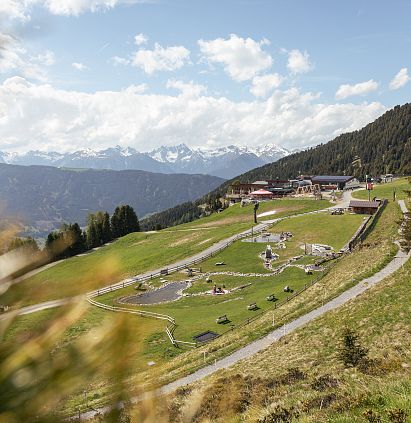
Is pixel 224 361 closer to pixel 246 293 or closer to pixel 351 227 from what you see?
pixel 246 293

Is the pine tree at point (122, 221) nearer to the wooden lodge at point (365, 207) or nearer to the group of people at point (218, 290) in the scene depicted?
the wooden lodge at point (365, 207)

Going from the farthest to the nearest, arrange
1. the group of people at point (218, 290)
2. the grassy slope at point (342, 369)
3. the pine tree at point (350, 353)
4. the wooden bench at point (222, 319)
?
the group of people at point (218, 290), the wooden bench at point (222, 319), the pine tree at point (350, 353), the grassy slope at point (342, 369)

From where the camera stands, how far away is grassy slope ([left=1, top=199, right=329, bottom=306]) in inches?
67.6

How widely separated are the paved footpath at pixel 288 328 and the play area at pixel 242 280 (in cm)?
750

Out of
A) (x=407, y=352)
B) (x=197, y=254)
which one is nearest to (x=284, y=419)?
(x=407, y=352)

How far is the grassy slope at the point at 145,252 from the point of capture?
5.64ft

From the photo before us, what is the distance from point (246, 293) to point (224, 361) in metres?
24.9

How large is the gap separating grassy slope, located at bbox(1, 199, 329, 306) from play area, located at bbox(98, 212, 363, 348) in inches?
283

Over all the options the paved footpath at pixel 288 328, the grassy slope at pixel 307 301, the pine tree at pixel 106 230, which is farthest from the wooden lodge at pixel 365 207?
the pine tree at pixel 106 230

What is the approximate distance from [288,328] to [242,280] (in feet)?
A: 87.7

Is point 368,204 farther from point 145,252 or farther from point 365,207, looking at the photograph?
point 145,252

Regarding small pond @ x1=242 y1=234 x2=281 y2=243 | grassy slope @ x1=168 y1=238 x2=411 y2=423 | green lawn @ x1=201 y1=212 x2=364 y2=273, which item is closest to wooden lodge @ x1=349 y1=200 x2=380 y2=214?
green lawn @ x1=201 y1=212 x2=364 y2=273

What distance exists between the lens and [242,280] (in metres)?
59.7

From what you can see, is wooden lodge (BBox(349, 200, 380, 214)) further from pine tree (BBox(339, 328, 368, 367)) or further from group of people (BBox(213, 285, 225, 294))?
pine tree (BBox(339, 328, 368, 367))
